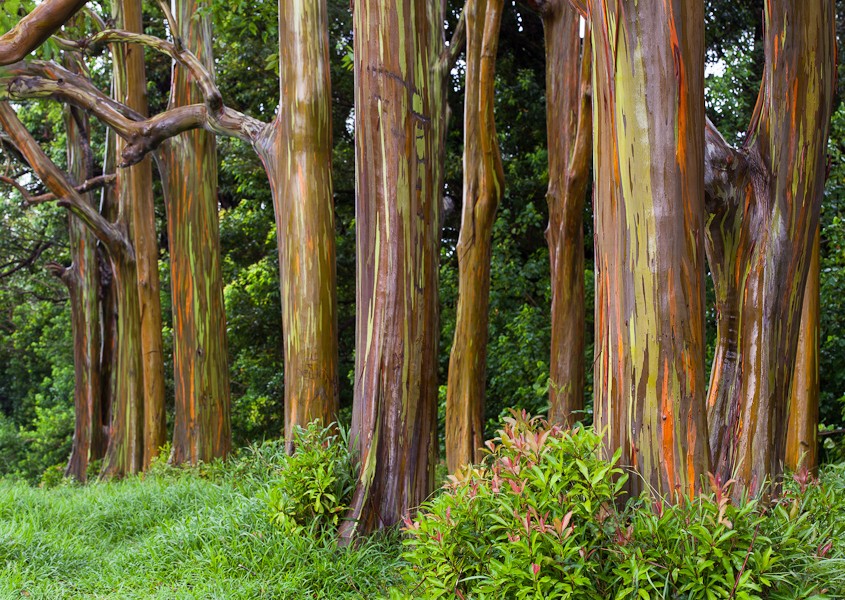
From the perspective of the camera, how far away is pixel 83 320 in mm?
15266

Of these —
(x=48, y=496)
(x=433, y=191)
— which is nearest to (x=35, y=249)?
(x=48, y=496)

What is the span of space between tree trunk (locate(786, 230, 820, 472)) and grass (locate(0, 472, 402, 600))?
419 centimetres

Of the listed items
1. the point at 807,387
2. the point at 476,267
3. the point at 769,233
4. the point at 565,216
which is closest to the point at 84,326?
the point at 476,267

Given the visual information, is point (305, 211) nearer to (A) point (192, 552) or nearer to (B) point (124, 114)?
(A) point (192, 552)

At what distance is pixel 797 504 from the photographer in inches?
154

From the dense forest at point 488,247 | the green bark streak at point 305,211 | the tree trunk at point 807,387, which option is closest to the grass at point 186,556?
the dense forest at point 488,247

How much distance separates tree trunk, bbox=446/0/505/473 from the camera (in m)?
9.23

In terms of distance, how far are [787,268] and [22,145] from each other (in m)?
10.3

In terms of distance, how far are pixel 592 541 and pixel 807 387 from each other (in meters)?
4.96

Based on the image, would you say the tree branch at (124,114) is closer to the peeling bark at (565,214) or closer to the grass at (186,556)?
the grass at (186,556)

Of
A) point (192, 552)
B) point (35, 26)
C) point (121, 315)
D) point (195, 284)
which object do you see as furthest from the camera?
point (121, 315)

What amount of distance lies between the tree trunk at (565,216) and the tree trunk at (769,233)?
3954 mm

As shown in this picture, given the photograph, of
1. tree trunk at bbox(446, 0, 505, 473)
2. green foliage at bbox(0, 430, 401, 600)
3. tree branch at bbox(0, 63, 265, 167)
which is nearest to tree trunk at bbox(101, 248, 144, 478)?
tree branch at bbox(0, 63, 265, 167)

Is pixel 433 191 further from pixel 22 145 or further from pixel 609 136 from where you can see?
pixel 22 145
